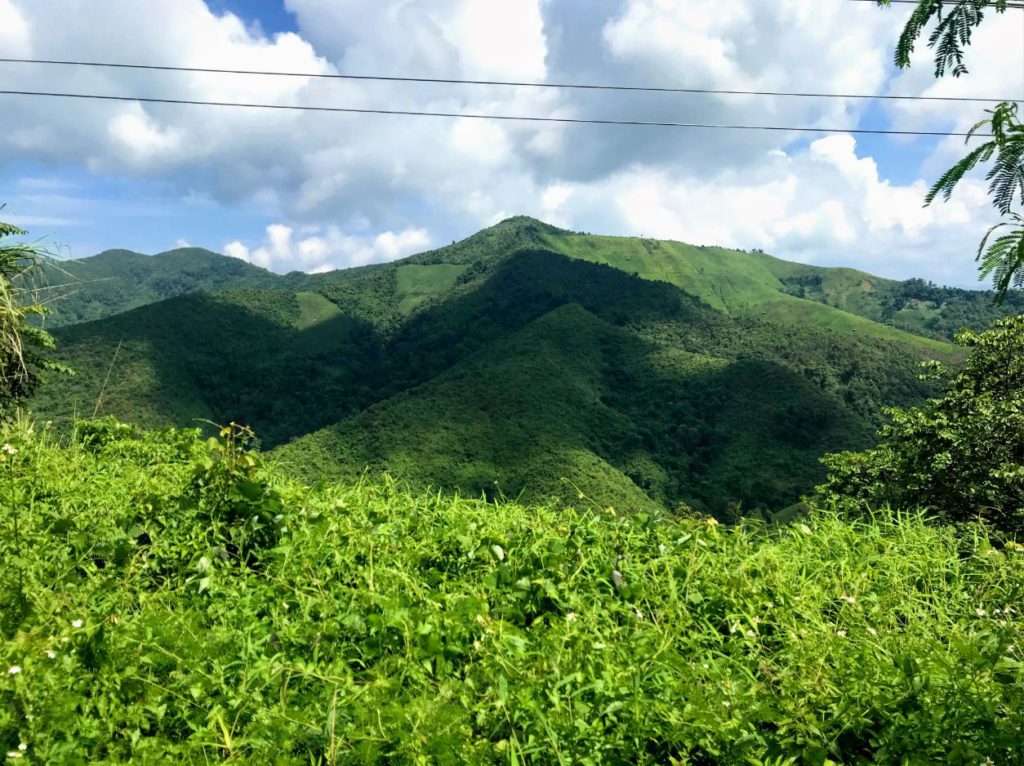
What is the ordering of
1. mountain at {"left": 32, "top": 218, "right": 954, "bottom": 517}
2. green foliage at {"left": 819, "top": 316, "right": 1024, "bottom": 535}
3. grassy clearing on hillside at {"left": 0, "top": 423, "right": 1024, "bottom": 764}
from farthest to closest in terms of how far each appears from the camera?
mountain at {"left": 32, "top": 218, "right": 954, "bottom": 517}
green foliage at {"left": 819, "top": 316, "right": 1024, "bottom": 535}
grassy clearing on hillside at {"left": 0, "top": 423, "right": 1024, "bottom": 764}

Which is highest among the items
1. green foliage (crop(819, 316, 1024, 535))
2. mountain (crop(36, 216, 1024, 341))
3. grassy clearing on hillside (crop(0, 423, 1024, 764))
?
mountain (crop(36, 216, 1024, 341))

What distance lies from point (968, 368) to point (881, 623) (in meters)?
18.9

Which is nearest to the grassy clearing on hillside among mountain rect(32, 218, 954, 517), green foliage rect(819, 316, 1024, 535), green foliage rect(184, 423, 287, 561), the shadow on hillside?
green foliage rect(184, 423, 287, 561)

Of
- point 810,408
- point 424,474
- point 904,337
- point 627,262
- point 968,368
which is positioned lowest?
point 424,474

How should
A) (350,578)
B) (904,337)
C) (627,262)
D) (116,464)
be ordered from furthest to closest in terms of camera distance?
(627,262), (904,337), (116,464), (350,578)

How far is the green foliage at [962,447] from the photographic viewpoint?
46.3ft

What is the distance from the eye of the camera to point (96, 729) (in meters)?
Result: 2.29

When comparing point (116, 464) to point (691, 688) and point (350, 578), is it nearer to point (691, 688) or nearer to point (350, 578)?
point (350, 578)

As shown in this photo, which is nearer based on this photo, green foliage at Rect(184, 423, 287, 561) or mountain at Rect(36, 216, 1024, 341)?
green foliage at Rect(184, 423, 287, 561)

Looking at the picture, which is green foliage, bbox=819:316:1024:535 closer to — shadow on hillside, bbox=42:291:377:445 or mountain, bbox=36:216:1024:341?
shadow on hillside, bbox=42:291:377:445

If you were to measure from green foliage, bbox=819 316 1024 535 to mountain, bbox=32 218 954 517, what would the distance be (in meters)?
9.12

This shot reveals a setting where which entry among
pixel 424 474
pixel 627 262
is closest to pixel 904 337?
pixel 627 262

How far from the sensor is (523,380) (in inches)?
3263

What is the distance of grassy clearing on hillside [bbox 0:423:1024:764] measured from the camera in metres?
2.19
